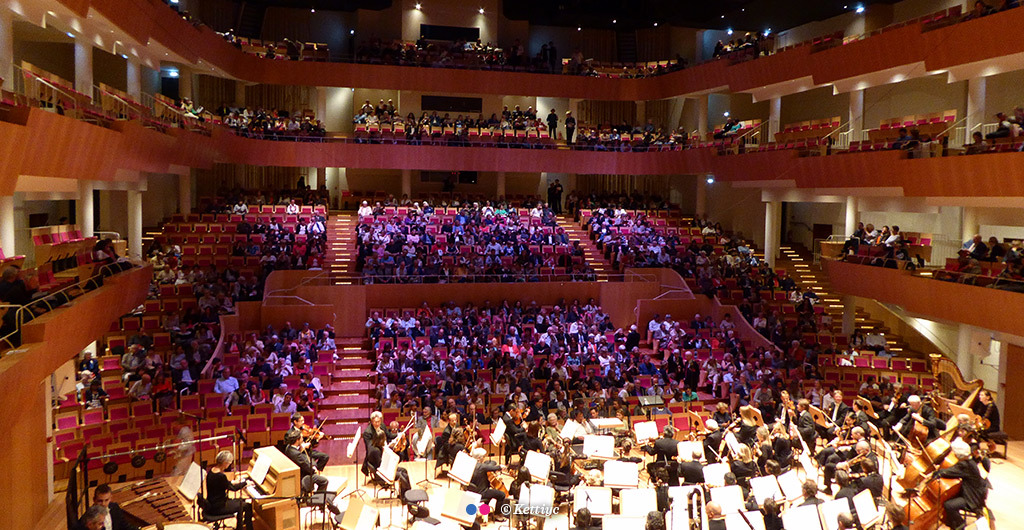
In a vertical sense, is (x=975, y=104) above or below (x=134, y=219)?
above

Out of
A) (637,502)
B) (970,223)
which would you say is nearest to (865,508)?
(637,502)

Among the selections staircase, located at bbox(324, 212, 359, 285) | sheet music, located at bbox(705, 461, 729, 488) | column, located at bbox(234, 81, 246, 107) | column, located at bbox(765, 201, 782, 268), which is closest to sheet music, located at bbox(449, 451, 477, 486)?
sheet music, located at bbox(705, 461, 729, 488)

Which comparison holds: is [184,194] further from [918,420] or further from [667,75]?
[918,420]

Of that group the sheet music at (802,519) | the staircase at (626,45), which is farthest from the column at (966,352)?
the staircase at (626,45)

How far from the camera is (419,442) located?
11.7 metres

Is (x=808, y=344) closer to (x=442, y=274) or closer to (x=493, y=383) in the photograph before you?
(x=493, y=383)

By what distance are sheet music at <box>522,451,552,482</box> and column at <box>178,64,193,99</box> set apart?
19.2 metres

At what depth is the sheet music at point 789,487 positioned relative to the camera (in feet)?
32.8

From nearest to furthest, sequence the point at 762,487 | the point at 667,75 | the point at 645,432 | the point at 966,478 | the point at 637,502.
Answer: the point at 966,478
the point at 637,502
the point at 762,487
the point at 645,432
the point at 667,75

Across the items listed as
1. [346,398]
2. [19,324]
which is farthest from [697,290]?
[19,324]

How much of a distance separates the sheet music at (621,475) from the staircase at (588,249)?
11822 mm

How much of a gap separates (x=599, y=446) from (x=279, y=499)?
13.8 ft

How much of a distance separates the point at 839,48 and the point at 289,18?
67.9 ft

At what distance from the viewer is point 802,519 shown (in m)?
8.84
